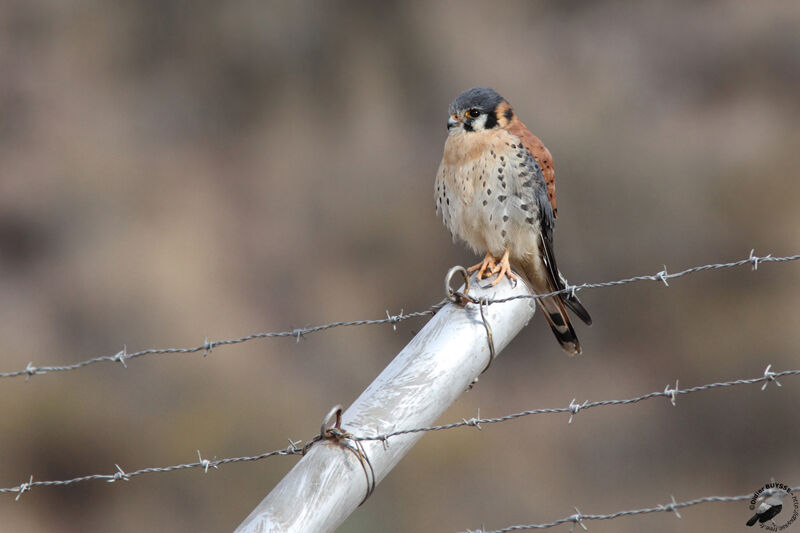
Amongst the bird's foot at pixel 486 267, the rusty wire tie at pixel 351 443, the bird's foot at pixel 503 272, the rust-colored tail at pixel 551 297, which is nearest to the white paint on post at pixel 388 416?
the rusty wire tie at pixel 351 443

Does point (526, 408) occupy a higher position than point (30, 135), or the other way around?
point (30, 135)

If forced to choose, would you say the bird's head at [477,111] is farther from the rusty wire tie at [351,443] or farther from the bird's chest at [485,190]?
the rusty wire tie at [351,443]

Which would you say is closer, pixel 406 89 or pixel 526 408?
pixel 526 408

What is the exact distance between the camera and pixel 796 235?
7.04 metres

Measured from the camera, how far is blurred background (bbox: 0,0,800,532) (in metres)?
6.54

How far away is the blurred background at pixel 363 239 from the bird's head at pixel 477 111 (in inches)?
138

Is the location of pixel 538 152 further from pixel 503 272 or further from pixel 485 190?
pixel 503 272

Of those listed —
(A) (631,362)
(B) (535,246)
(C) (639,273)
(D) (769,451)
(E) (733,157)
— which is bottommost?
(D) (769,451)

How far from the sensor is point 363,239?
7.64m

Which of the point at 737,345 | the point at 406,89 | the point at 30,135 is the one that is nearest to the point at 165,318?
the point at 30,135

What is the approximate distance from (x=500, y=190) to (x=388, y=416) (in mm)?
1244

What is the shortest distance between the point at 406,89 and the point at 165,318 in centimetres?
258

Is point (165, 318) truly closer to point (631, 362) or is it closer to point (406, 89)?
point (406, 89)

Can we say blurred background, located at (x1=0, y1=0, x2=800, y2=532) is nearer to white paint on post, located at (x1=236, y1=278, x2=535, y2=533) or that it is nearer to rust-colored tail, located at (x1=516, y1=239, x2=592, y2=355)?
rust-colored tail, located at (x1=516, y1=239, x2=592, y2=355)
